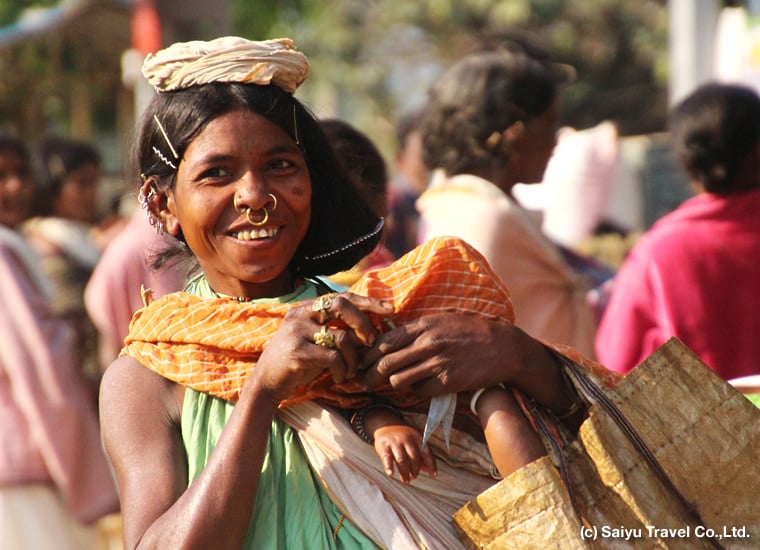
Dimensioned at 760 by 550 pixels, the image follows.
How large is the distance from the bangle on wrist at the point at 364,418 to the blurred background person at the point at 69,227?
13.2 feet

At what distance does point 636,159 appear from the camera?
12742mm

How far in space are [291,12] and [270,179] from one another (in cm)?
2353

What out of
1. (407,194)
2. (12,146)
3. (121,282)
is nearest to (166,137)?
(121,282)

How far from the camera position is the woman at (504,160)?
4.20m

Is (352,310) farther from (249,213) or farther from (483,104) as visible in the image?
(483,104)

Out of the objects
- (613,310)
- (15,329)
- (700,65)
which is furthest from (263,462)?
(700,65)

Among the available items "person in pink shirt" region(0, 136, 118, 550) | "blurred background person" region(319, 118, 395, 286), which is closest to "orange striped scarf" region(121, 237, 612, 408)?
"blurred background person" region(319, 118, 395, 286)

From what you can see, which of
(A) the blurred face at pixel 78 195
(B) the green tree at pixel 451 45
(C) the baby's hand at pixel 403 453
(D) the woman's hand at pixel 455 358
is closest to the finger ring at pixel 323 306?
(D) the woman's hand at pixel 455 358

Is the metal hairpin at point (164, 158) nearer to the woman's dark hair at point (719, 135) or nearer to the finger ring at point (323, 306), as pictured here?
the finger ring at point (323, 306)

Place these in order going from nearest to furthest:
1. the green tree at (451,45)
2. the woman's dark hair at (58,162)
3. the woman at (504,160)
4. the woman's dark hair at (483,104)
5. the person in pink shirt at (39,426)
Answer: the woman at (504,160) → the woman's dark hair at (483,104) → the person in pink shirt at (39,426) → the woman's dark hair at (58,162) → the green tree at (451,45)

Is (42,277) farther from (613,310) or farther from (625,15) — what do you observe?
(625,15)

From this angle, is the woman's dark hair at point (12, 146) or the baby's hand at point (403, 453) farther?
the woman's dark hair at point (12, 146)

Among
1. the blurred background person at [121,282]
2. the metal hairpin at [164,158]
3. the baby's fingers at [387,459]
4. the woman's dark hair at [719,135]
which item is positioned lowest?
the blurred background person at [121,282]

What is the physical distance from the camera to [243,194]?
222 cm
